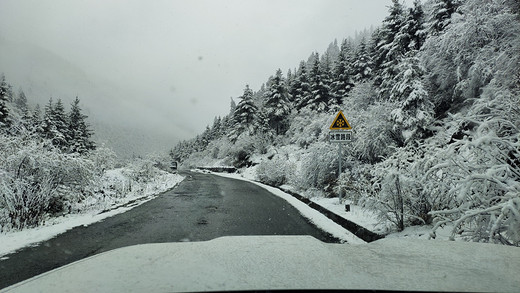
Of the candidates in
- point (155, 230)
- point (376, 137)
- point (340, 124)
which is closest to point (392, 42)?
point (376, 137)

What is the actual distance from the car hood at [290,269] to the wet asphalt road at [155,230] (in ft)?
7.57

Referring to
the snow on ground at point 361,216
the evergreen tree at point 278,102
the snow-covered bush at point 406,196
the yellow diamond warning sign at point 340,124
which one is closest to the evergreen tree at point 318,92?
the evergreen tree at point 278,102

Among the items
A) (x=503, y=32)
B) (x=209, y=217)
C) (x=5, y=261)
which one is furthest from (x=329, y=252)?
(x=503, y=32)

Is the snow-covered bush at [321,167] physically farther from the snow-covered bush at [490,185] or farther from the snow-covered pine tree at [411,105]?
the snow-covered bush at [490,185]

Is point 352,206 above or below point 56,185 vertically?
below

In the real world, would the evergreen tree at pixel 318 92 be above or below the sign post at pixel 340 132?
above

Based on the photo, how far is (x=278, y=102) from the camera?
40.1 metres

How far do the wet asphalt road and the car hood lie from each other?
7.57 ft

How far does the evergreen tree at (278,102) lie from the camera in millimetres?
39625

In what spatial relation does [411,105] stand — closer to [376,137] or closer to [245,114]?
[376,137]

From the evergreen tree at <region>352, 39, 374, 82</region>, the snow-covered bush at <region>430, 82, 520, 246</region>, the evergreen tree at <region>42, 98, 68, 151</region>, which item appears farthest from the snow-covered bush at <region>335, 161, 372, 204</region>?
the evergreen tree at <region>42, 98, 68, 151</region>

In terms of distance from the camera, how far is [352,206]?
8.34m

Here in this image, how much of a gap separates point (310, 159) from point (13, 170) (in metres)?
9.85

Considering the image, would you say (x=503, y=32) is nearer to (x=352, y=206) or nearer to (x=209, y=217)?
(x=352, y=206)
